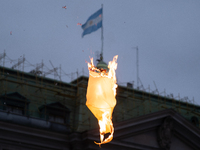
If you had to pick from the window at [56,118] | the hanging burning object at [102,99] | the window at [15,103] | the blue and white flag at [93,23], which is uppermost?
the blue and white flag at [93,23]

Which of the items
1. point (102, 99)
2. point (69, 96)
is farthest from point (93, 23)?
point (102, 99)

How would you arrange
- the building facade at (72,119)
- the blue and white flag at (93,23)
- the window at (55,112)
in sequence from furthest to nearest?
the window at (55,112)
the blue and white flag at (93,23)
the building facade at (72,119)

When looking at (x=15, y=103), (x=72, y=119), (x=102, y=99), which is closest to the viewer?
(x=102, y=99)

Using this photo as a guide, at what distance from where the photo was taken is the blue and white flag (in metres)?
37.0

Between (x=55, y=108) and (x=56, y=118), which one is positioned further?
(x=56, y=118)

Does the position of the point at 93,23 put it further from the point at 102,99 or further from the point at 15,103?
the point at 102,99

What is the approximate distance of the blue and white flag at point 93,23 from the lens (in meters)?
37.0

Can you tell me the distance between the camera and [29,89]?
38250mm

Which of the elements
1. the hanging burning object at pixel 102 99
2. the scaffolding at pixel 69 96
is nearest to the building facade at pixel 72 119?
the scaffolding at pixel 69 96

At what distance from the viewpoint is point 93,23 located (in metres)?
37.5

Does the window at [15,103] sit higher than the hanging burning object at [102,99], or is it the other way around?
the window at [15,103]

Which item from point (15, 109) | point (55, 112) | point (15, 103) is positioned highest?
point (15, 103)

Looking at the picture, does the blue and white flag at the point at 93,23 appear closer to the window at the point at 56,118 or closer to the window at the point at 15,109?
the window at the point at 56,118

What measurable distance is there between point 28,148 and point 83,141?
15.3 feet
